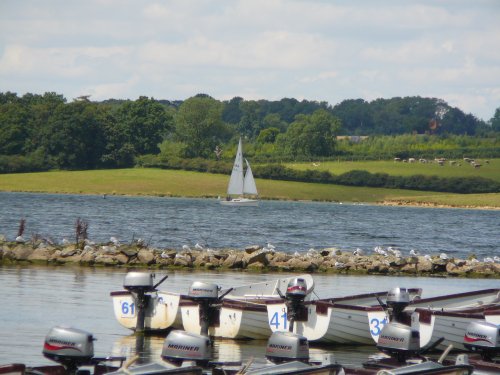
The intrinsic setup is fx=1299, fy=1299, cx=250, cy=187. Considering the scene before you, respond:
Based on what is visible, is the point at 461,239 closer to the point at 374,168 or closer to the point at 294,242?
the point at 294,242

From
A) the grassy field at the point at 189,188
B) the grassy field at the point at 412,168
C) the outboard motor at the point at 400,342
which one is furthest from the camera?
the grassy field at the point at 412,168

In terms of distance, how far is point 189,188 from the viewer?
159375 mm

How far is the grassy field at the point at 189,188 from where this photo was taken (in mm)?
155625

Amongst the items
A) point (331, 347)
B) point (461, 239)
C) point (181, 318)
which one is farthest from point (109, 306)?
point (461, 239)

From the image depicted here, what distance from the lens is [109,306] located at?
33750 mm

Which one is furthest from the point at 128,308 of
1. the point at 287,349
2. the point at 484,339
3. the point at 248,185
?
the point at 248,185

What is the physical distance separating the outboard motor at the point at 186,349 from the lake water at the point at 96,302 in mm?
4356

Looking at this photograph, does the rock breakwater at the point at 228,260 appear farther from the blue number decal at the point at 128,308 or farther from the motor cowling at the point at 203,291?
the motor cowling at the point at 203,291

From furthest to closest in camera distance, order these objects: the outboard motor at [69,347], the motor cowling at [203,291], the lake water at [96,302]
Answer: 1. the lake water at [96,302]
2. the motor cowling at [203,291]
3. the outboard motor at [69,347]

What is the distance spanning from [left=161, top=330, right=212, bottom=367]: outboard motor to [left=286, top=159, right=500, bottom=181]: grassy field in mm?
149651

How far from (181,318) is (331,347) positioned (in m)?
3.38

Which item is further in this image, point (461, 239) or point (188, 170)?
point (188, 170)

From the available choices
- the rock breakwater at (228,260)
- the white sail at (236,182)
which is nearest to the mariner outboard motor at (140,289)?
the rock breakwater at (228,260)

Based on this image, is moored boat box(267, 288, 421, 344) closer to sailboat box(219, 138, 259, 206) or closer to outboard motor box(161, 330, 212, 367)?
outboard motor box(161, 330, 212, 367)
